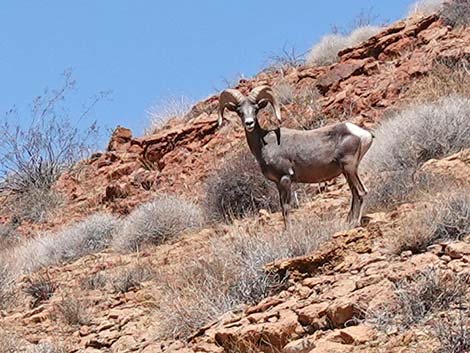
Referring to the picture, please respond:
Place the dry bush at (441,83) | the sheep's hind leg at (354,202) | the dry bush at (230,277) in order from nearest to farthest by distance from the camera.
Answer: the dry bush at (230,277) → the sheep's hind leg at (354,202) → the dry bush at (441,83)

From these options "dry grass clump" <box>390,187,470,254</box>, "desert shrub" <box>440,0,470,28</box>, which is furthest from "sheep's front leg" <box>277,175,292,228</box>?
"desert shrub" <box>440,0,470,28</box>

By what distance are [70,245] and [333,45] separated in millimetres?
9205

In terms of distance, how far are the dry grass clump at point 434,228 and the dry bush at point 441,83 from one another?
21.9 ft

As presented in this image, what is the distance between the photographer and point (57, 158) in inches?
845

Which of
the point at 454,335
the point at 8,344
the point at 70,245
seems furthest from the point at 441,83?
the point at 454,335

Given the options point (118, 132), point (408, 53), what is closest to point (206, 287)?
point (408, 53)

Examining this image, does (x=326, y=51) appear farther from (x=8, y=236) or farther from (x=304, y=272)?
(x=304, y=272)

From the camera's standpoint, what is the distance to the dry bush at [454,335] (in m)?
5.59

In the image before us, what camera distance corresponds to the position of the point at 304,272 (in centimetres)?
812

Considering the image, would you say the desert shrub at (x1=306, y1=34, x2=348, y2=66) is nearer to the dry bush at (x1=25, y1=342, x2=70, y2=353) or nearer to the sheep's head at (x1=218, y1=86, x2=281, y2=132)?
the sheep's head at (x1=218, y1=86, x2=281, y2=132)

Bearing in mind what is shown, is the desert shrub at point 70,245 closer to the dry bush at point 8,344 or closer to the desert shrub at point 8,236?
the desert shrub at point 8,236

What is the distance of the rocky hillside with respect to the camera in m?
6.49

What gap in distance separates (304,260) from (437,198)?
4.50 feet

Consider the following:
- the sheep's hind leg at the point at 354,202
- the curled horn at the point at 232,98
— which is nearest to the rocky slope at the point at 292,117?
the curled horn at the point at 232,98
